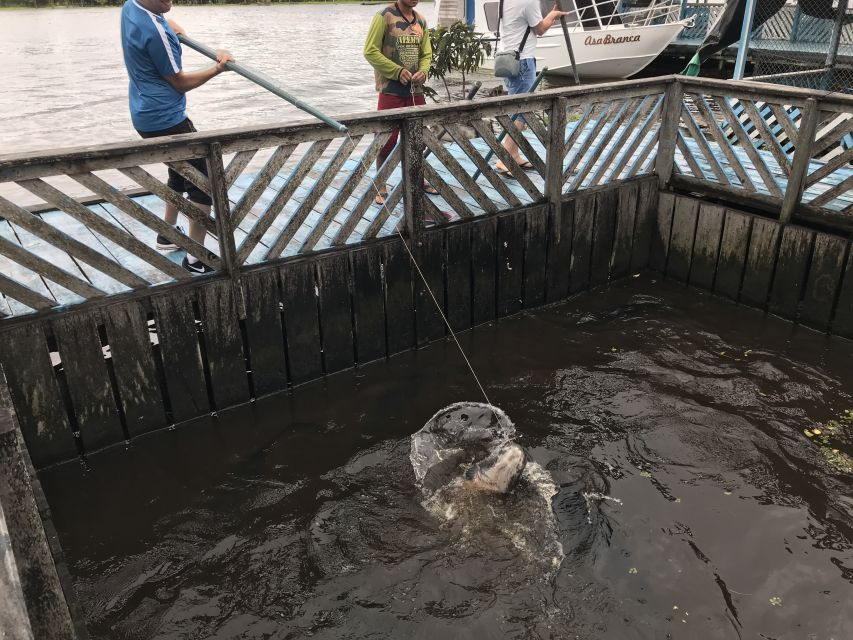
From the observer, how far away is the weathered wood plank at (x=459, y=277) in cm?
645

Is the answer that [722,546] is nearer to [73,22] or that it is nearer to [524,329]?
[524,329]

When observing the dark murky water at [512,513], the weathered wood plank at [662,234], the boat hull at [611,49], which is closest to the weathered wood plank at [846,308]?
the dark murky water at [512,513]

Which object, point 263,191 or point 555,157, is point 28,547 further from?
point 555,157

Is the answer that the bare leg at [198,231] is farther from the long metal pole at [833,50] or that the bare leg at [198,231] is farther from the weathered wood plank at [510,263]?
the long metal pole at [833,50]

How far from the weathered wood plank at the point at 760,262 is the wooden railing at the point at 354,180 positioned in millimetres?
209

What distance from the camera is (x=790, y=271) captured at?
675 cm

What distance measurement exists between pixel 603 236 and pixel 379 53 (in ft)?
9.73

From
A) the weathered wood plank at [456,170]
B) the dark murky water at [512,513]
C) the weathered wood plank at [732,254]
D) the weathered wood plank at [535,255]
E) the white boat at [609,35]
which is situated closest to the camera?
the dark murky water at [512,513]

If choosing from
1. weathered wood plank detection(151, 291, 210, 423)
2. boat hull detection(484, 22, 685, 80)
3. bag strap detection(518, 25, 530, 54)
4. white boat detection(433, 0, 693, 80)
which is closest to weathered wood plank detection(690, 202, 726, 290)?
bag strap detection(518, 25, 530, 54)

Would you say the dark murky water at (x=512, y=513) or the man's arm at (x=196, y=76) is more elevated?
the man's arm at (x=196, y=76)

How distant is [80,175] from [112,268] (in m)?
0.67

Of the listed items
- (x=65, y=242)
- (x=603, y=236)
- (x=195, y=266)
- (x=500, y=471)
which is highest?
(x=65, y=242)

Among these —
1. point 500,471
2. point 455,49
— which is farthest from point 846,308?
point 455,49

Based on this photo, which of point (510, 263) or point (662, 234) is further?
point (662, 234)
